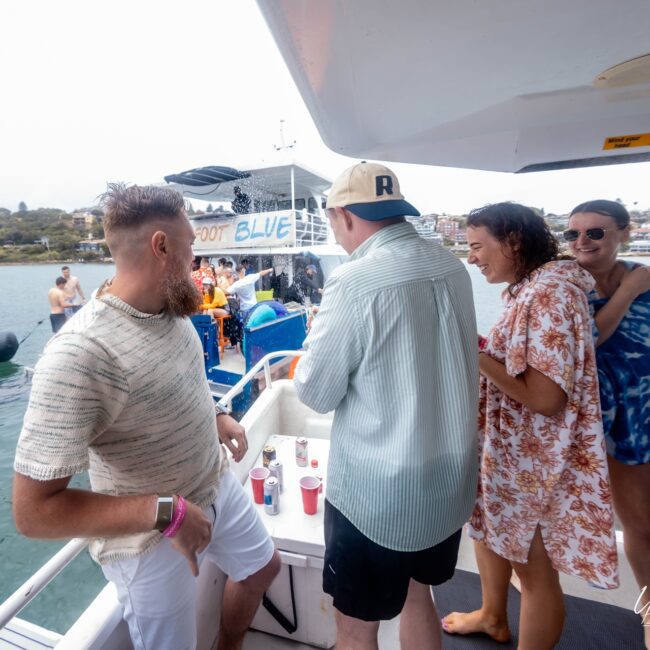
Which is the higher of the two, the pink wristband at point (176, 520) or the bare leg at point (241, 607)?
the pink wristband at point (176, 520)

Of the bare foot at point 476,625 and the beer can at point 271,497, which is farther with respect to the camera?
the beer can at point 271,497

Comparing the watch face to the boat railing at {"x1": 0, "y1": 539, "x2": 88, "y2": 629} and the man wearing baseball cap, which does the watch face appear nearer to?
the boat railing at {"x1": 0, "y1": 539, "x2": 88, "y2": 629}

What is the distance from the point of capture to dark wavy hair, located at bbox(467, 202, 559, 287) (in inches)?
45.2

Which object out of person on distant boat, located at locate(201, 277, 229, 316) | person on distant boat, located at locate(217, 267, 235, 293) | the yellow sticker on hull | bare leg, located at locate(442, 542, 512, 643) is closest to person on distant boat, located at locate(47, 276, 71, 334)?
person on distant boat, located at locate(217, 267, 235, 293)

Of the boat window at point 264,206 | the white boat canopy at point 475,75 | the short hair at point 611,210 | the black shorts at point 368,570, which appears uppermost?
the boat window at point 264,206

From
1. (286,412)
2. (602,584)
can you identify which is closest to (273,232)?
(286,412)

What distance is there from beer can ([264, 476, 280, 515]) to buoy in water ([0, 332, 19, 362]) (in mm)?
8691

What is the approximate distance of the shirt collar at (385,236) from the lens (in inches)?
37.1

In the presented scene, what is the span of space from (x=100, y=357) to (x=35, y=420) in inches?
7.3

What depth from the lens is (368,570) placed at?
0.97 metres

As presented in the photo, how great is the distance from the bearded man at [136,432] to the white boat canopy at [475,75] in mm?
657

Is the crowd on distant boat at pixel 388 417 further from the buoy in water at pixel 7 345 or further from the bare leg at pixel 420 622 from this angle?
the buoy in water at pixel 7 345

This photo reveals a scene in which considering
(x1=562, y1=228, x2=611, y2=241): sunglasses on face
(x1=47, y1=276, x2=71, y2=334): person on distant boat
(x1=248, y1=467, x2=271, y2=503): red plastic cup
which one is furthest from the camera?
(x1=47, y1=276, x2=71, y2=334): person on distant boat
